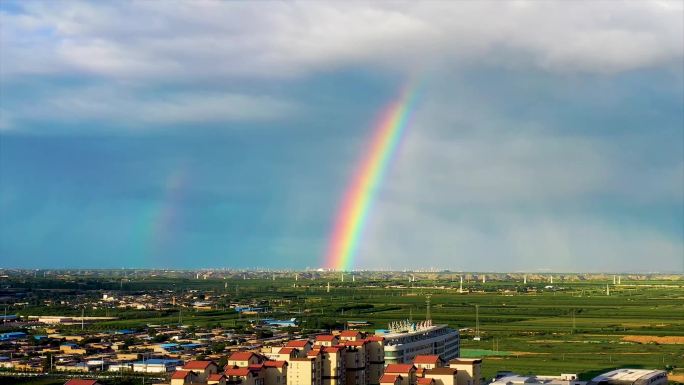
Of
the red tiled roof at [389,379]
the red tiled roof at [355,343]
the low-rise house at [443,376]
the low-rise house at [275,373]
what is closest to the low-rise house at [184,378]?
the low-rise house at [275,373]

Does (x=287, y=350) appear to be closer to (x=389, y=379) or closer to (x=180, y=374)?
(x=389, y=379)

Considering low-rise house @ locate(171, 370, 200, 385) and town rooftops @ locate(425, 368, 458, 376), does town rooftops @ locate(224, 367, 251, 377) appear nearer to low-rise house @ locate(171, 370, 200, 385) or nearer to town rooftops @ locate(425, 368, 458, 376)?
low-rise house @ locate(171, 370, 200, 385)

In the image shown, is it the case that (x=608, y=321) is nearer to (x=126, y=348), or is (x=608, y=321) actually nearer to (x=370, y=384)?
(x=126, y=348)

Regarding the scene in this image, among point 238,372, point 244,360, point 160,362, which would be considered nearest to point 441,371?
point 238,372

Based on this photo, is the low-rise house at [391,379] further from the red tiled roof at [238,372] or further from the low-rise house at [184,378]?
the low-rise house at [184,378]

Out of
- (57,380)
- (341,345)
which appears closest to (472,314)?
(57,380)

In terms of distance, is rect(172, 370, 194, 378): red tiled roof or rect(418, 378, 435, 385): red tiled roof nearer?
rect(172, 370, 194, 378): red tiled roof

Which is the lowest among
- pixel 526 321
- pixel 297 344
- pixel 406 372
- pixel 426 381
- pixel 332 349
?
pixel 526 321

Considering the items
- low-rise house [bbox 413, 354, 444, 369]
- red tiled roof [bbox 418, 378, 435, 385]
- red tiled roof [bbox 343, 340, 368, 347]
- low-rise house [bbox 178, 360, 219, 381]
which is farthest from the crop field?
low-rise house [bbox 178, 360, 219, 381]

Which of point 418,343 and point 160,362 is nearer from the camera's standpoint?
point 418,343

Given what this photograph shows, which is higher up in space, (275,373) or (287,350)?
(287,350)
